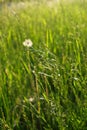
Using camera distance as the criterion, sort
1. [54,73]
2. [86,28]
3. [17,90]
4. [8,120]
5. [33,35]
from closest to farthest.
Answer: [54,73] → [8,120] → [17,90] → [86,28] → [33,35]

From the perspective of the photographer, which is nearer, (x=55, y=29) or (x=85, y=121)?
(x=85, y=121)

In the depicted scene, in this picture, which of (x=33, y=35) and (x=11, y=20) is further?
(x=11, y=20)

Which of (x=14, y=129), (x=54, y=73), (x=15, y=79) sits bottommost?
(x=14, y=129)

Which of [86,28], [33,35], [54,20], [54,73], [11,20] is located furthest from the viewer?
[11,20]

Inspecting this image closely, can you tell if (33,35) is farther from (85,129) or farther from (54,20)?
(85,129)

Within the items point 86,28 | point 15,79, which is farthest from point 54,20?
point 15,79

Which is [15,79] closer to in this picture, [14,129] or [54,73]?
[14,129]

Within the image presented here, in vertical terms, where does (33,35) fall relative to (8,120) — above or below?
above

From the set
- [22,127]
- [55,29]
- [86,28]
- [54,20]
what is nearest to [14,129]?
[22,127]

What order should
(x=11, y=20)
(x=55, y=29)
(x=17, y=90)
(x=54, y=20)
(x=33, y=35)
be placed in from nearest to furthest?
1. (x=17, y=90)
2. (x=33, y=35)
3. (x=55, y=29)
4. (x=54, y=20)
5. (x=11, y=20)
